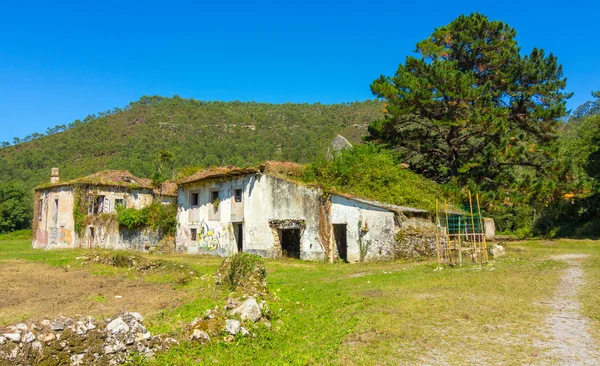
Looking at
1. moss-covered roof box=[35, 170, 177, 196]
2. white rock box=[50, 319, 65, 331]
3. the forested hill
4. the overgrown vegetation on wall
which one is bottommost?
white rock box=[50, 319, 65, 331]

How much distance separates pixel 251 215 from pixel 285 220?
242 cm

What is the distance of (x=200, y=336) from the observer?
7.07 meters

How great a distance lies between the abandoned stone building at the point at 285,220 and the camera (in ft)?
63.1

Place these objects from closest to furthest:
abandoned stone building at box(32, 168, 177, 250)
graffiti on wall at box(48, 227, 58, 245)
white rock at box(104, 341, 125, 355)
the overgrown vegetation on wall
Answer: white rock at box(104, 341, 125, 355), the overgrown vegetation on wall, abandoned stone building at box(32, 168, 177, 250), graffiti on wall at box(48, 227, 58, 245)

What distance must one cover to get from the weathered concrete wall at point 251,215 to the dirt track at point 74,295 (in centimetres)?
922

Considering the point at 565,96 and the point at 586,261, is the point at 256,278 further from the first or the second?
the point at 565,96

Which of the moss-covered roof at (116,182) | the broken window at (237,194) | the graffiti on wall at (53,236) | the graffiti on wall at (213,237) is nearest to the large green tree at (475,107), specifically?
the broken window at (237,194)

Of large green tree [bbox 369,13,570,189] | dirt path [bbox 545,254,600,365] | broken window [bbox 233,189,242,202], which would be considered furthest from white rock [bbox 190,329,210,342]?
large green tree [bbox 369,13,570,189]

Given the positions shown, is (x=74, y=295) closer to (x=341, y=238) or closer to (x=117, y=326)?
(x=117, y=326)

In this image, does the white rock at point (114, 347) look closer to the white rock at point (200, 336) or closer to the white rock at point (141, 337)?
the white rock at point (141, 337)

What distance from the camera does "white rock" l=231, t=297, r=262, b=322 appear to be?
7.76 m

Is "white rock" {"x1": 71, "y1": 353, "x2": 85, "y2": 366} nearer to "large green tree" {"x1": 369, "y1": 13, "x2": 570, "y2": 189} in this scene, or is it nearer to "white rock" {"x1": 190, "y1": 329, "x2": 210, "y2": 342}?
"white rock" {"x1": 190, "y1": 329, "x2": 210, "y2": 342}

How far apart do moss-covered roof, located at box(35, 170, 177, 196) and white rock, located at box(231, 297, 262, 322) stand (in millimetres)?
26841

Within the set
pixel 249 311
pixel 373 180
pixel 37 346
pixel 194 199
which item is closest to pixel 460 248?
pixel 373 180
